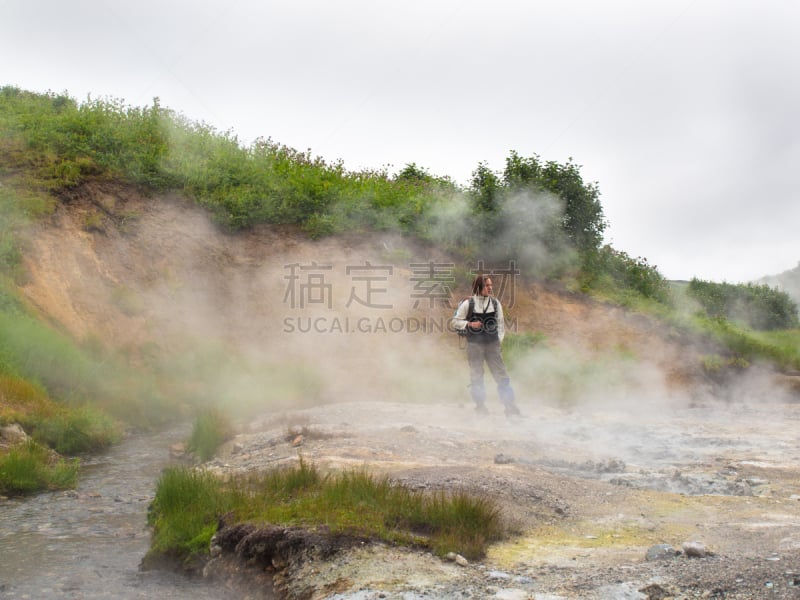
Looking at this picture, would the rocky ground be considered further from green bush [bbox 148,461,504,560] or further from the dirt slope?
green bush [bbox 148,461,504,560]

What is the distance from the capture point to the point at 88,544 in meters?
5.82

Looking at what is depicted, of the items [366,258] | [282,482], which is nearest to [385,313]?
[366,258]

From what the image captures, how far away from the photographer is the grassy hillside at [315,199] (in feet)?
52.8

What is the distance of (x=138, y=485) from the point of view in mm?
7930

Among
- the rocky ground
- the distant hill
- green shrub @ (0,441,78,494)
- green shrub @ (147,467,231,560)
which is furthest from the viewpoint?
the distant hill

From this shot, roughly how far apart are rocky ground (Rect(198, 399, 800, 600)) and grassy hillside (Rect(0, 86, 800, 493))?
16.5 feet

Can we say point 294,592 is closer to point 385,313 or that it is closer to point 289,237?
point 385,313

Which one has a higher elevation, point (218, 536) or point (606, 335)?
point (606, 335)

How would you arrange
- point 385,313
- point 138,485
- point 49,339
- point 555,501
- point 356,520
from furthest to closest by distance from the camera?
1. point 385,313
2. point 49,339
3. point 138,485
4. point 555,501
5. point 356,520

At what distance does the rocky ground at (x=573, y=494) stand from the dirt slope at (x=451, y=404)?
0.02 meters

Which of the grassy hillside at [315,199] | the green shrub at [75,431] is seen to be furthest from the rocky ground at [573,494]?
the grassy hillside at [315,199]

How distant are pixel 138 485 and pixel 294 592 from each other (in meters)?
4.25

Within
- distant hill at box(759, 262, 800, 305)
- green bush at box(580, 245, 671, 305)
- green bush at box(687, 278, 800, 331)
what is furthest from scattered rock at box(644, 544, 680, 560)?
distant hill at box(759, 262, 800, 305)

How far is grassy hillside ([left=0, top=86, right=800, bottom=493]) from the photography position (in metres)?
16.1
